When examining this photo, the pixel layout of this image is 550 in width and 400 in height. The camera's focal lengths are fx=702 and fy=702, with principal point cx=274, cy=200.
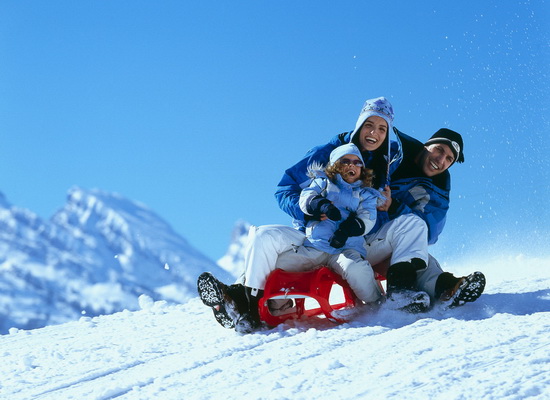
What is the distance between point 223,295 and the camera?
4168 millimetres

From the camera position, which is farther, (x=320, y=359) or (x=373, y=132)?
(x=373, y=132)

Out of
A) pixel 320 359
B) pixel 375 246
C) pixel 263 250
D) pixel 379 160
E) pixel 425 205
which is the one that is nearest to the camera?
pixel 320 359

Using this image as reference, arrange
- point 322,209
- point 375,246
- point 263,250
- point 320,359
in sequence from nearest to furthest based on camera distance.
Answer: point 320,359 → point 322,209 → point 263,250 → point 375,246

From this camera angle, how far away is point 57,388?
11.6 ft

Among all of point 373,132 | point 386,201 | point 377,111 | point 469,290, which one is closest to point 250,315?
point 386,201

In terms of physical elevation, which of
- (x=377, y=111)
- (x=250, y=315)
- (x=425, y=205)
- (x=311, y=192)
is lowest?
(x=250, y=315)

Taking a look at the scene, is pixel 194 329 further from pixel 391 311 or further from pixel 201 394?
pixel 201 394

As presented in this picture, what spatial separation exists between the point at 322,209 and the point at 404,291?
2.29ft

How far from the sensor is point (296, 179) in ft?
15.1

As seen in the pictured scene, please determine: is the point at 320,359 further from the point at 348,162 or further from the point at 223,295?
the point at 348,162

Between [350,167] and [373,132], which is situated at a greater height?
[373,132]

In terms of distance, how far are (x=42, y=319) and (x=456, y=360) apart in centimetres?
17967

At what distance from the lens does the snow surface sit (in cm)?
294

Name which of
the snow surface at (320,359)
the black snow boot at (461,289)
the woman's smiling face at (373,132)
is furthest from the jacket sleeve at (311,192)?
the black snow boot at (461,289)
